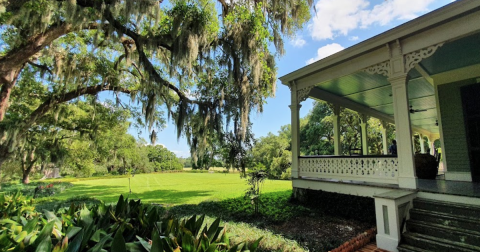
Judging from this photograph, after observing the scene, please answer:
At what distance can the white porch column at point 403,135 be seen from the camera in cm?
380

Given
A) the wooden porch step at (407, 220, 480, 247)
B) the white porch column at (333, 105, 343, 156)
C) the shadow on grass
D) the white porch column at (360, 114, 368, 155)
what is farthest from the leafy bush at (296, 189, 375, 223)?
the white porch column at (360, 114, 368, 155)

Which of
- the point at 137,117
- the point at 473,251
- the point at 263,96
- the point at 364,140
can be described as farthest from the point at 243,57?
the point at 137,117

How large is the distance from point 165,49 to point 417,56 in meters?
6.49

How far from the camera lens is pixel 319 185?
518cm

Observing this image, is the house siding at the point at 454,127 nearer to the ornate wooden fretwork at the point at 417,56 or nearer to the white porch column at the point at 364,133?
the ornate wooden fretwork at the point at 417,56

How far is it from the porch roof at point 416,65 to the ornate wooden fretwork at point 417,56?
6 centimetres

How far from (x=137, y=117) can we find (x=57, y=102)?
143 inches

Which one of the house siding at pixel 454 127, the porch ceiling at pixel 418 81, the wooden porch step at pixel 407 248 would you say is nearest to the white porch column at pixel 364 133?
the porch ceiling at pixel 418 81

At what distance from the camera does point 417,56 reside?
13.0 ft

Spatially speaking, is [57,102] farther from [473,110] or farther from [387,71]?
[473,110]

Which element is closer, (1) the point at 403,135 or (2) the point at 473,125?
(1) the point at 403,135

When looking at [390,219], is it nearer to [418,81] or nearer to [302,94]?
Result: [302,94]

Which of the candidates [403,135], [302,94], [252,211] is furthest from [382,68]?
[252,211]

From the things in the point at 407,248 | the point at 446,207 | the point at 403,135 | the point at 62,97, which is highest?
the point at 62,97
